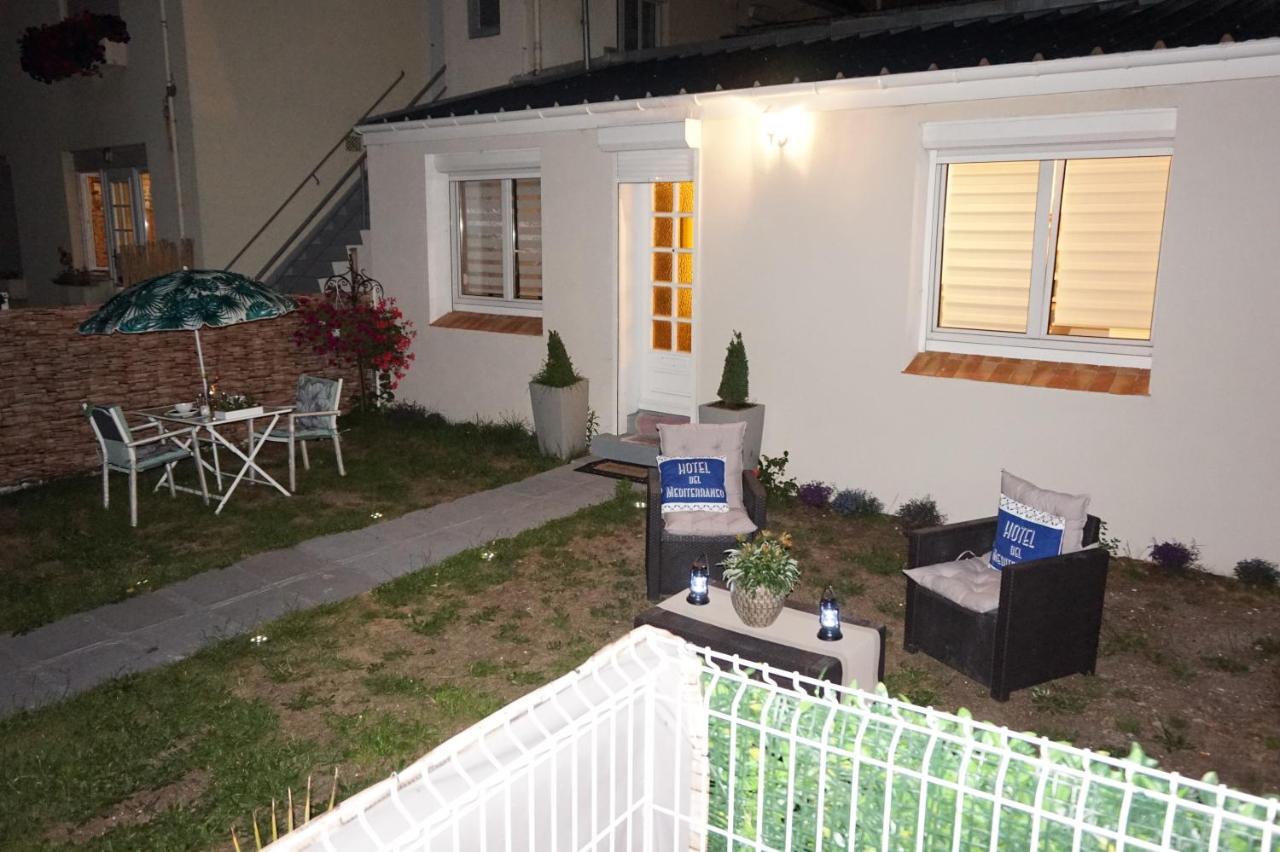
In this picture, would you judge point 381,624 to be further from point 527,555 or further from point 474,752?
point 474,752

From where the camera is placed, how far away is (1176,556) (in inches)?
261

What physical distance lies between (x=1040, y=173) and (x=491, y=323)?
19.4 feet

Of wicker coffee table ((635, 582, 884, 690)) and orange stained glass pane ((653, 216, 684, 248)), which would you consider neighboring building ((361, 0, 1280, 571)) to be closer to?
orange stained glass pane ((653, 216, 684, 248))

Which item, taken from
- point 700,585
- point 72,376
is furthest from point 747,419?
point 72,376

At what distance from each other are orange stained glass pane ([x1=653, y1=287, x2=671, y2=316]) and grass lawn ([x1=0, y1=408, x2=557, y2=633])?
188 centimetres

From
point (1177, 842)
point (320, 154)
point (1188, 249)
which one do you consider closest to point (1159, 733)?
point (1177, 842)

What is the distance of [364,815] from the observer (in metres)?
1.96

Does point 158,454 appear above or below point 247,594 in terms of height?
above

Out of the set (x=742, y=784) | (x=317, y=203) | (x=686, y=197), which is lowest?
(x=742, y=784)

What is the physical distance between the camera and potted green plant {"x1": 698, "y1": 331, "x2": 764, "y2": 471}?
27.3 ft

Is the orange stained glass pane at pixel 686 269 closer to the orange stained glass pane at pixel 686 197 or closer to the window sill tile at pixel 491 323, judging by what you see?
the orange stained glass pane at pixel 686 197

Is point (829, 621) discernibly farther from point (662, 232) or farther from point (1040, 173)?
point (662, 232)

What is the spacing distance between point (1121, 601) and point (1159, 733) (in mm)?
1695

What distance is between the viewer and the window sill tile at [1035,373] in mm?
6820
